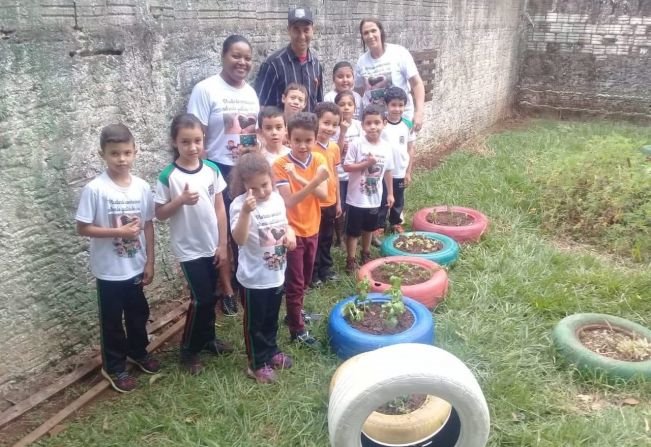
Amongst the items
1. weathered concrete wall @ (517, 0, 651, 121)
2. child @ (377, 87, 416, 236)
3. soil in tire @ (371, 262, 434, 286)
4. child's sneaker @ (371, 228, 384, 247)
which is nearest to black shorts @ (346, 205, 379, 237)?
child @ (377, 87, 416, 236)

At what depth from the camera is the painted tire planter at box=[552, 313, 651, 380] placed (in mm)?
3229

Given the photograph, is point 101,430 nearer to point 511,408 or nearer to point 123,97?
point 123,97

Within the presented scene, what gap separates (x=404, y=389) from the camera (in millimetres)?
2461

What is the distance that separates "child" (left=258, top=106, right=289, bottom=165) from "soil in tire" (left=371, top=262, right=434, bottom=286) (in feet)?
4.07

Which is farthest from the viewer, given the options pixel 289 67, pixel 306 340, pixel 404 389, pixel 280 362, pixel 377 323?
pixel 289 67

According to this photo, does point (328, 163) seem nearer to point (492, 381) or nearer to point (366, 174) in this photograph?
point (366, 174)

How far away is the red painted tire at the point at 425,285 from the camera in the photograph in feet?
12.8

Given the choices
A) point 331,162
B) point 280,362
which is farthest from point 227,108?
point 280,362

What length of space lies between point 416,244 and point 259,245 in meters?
2.16

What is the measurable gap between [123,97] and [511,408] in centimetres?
295

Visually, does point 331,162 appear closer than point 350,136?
Yes

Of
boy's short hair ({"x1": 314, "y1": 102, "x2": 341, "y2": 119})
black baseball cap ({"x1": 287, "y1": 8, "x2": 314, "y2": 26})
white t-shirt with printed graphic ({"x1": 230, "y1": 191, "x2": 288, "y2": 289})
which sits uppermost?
black baseball cap ({"x1": 287, "y1": 8, "x2": 314, "y2": 26})

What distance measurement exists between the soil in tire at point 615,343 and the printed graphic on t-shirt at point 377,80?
2.61 m

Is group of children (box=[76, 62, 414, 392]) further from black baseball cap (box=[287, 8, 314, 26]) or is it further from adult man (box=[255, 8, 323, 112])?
black baseball cap (box=[287, 8, 314, 26])
